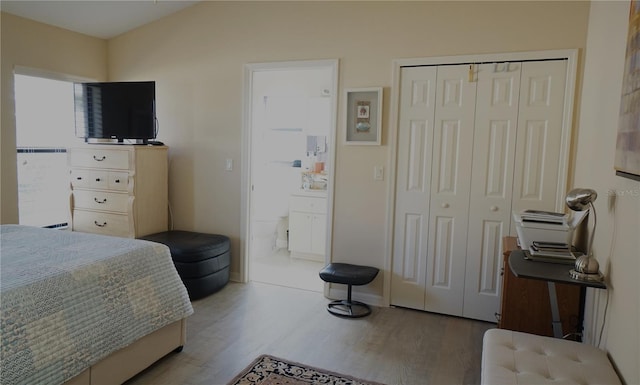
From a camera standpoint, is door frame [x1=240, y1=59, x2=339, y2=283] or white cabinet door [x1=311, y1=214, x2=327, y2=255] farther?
white cabinet door [x1=311, y1=214, x2=327, y2=255]

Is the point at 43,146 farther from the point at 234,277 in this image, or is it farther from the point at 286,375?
the point at 286,375

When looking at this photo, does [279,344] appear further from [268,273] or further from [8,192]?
[8,192]

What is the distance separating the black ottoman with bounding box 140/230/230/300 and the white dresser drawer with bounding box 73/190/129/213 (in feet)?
1.22

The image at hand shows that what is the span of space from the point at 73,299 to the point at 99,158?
233 centimetres

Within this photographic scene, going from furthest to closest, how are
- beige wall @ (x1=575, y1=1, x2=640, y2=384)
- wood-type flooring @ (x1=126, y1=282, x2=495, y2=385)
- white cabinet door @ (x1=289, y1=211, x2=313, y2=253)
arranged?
white cabinet door @ (x1=289, y1=211, x2=313, y2=253), wood-type flooring @ (x1=126, y1=282, x2=495, y2=385), beige wall @ (x1=575, y1=1, x2=640, y2=384)

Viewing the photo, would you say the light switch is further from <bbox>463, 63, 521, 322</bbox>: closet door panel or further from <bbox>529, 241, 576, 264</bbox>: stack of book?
<bbox>529, 241, 576, 264</bbox>: stack of book

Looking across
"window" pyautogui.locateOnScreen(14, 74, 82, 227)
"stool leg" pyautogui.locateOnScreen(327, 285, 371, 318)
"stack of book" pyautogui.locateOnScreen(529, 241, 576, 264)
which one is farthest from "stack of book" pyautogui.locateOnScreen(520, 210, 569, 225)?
"window" pyautogui.locateOnScreen(14, 74, 82, 227)

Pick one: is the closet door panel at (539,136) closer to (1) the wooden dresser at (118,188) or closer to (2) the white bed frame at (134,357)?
(2) the white bed frame at (134,357)

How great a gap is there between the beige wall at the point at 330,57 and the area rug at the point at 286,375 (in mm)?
1240

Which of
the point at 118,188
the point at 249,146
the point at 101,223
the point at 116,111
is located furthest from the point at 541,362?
the point at 116,111

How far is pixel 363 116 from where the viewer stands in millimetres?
3479

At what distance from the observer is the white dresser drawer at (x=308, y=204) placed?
4762 mm

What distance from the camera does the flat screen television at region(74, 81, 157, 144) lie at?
12.7 feet

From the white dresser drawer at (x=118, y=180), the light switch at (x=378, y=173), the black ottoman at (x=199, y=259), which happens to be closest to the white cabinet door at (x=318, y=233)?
the black ottoman at (x=199, y=259)
